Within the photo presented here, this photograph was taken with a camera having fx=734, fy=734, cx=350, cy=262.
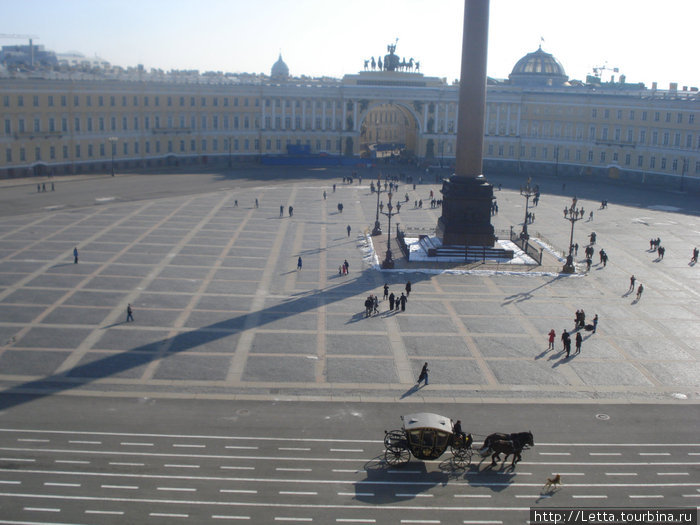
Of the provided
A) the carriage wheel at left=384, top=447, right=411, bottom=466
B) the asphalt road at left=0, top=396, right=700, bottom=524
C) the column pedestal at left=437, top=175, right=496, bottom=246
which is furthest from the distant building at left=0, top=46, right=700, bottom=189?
the carriage wheel at left=384, top=447, right=411, bottom=466

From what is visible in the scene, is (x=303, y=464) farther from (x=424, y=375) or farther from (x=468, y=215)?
(x=468, y=215)

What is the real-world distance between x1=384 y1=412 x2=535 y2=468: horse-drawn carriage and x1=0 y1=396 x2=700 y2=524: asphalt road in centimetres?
50

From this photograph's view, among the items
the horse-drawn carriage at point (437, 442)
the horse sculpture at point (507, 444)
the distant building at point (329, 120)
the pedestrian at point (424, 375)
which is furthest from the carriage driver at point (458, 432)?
the distant building at point (329, 120)

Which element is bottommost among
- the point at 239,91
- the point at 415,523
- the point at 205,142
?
A: the point at 415,523

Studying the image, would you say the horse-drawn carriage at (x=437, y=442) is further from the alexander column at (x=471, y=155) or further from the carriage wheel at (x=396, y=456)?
the alexander column at (x=471, y=155)

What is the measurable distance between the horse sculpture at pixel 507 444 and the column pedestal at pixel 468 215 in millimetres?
33472

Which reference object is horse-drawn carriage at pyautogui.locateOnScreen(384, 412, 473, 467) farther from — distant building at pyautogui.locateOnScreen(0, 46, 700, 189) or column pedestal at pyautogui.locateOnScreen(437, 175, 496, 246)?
distant building at pyautogui.locateOnScreen(0, 46, 700, 189)

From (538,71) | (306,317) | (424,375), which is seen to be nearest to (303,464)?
(424,375)

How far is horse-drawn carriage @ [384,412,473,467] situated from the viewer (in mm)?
23875

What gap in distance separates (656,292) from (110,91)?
79.1 meters

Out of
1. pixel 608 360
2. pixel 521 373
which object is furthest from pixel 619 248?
pixel 521 373

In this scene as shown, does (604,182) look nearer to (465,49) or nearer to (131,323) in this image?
(465,49)

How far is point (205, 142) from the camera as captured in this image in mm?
114000

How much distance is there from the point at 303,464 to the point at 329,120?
103 meters
